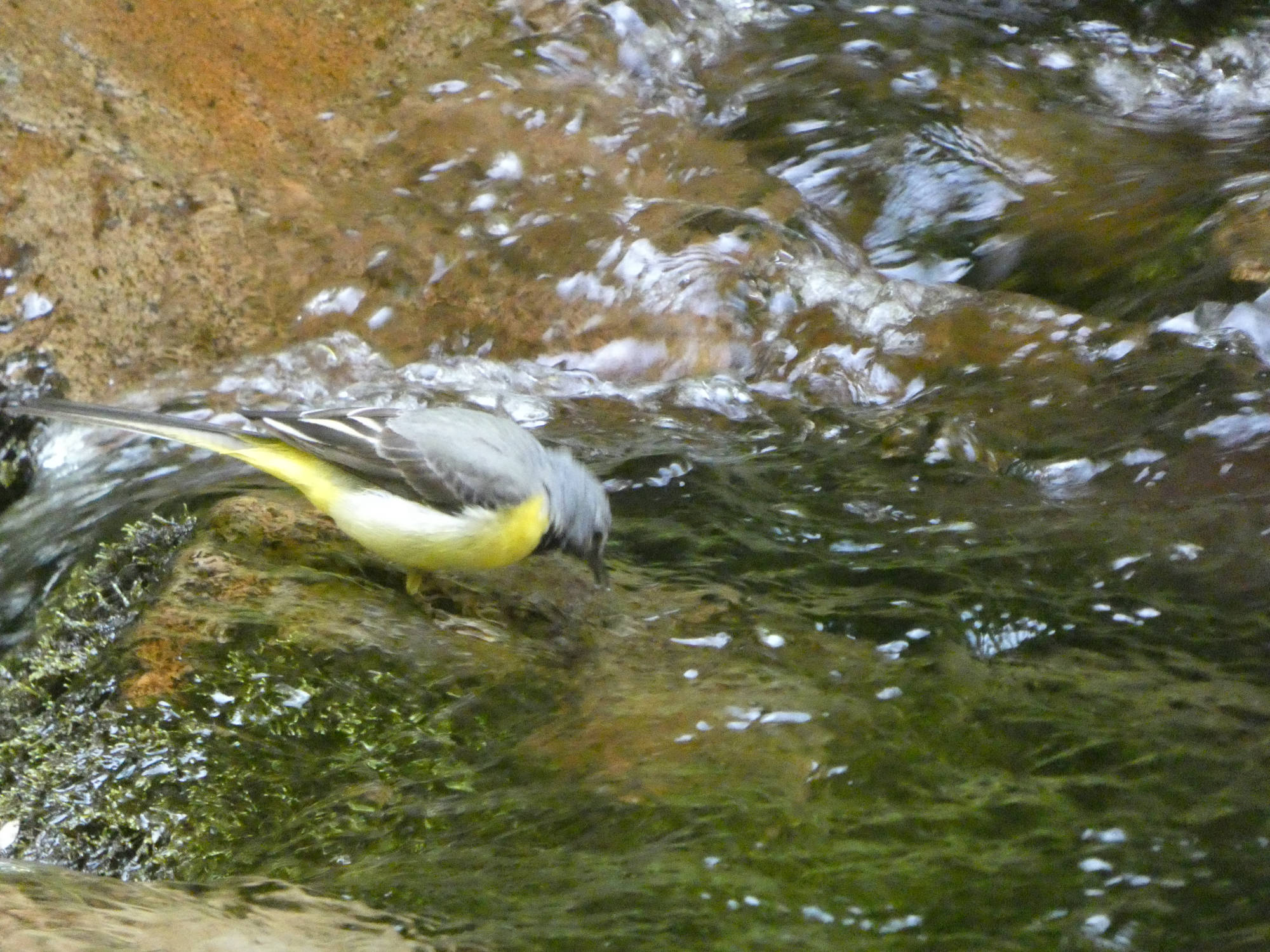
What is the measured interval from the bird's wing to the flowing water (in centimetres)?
69

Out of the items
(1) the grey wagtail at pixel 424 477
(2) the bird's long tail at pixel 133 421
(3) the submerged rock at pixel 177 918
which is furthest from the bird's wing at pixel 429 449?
(3) the submerged rock at pixel 177 918

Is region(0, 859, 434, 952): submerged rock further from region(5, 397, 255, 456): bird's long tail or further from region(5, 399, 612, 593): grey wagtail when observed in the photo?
region(5, 397, 255, 456): bird's long tail

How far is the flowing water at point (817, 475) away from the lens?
3461 mm

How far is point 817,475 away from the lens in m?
6.28

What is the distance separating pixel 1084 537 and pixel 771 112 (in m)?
4.96

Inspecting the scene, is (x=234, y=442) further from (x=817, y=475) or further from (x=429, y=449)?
(x=817, y=475)

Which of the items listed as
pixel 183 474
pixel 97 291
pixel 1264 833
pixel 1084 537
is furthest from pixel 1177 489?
pixel 97 291

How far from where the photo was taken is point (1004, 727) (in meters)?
4.09

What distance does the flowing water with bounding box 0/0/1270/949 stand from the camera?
3.46m

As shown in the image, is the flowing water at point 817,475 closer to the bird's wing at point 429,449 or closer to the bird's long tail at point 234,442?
the bird's wing at point 429,449

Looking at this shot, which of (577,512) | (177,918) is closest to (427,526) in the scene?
(577,512)

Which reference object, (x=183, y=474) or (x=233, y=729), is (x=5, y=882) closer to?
(x=233, y=729)

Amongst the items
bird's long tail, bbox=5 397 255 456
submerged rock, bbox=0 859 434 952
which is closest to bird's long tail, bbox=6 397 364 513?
bird's long tail, bbox=5 397 255 456

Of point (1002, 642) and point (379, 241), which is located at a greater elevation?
point (379, 241)
